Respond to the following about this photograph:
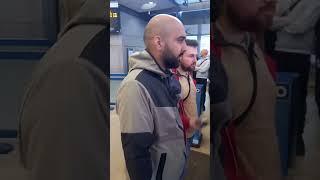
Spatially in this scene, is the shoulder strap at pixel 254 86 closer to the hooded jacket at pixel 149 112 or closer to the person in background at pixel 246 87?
the person in background at pixel 246 87

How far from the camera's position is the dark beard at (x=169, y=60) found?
3.21 ft

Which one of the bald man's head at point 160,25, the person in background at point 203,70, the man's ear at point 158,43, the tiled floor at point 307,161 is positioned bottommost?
the tiled floor at point 307,161

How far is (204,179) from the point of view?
105cm

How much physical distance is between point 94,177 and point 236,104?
0.53 meters

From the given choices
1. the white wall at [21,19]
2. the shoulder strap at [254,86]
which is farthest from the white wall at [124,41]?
the shoulder strap at [254,86]

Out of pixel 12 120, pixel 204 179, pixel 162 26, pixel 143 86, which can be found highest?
pixel 162 26

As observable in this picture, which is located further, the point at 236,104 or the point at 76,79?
the point at 236,104

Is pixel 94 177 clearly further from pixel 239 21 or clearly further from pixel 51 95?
pixel 239 21

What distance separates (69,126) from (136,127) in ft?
0.70

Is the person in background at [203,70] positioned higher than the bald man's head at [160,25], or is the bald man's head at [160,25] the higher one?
the bald man's head at [160,25]

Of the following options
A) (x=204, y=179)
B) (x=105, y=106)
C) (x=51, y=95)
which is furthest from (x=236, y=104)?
(x=51, y=95)

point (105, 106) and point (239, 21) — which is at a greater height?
point (239, 21)

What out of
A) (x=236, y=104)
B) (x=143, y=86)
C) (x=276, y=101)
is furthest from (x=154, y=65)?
(x=276, y=101)

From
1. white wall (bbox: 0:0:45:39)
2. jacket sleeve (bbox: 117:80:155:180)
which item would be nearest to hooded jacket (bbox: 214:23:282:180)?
jacket sleeve (bbox: 117:80:155:180)
